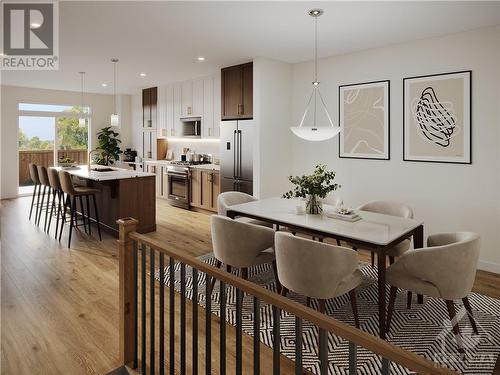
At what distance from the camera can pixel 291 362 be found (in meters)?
2.31

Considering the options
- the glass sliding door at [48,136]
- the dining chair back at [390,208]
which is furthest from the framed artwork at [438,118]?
the glass sliding door at [48,136]

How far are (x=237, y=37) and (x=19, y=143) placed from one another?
6768 mm

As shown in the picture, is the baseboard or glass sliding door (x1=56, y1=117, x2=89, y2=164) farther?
glass sliding door (x1=56, y1=117, x2=89, y2=164)

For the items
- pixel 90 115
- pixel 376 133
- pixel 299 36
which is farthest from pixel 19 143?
pixel 376 133

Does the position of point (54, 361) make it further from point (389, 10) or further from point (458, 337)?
point (389, 10)

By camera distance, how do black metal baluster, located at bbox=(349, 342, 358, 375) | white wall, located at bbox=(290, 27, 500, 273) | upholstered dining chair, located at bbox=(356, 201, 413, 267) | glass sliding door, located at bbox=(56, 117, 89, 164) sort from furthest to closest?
glass sliding door, located at bbox=(56, 117, 89, 164)
white wall, located at bbox=(290, 27, 500, 273)
upholstered dining chair, located at bbox=(356, 201, 413, 267)
black metal baluster, located at bbox=(349, 342, 358, 375)

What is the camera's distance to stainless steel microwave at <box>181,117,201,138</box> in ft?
23.4

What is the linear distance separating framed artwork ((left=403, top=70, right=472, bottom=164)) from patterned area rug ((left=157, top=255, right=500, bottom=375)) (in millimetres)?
1673

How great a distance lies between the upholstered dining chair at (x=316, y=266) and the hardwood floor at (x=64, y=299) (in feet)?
1.72

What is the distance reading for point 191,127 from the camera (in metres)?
7.28

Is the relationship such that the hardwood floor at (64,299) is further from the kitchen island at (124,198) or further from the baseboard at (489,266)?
the kitchen island at (124,198)

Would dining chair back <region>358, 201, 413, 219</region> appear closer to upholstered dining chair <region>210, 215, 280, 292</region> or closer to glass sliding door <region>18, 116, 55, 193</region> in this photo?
upholstered dining chair <region>210, 215, 280, 292</region>

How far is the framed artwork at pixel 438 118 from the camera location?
395cm

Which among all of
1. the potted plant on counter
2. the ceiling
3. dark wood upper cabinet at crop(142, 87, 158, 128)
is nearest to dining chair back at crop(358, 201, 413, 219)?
the potted plant on counter
